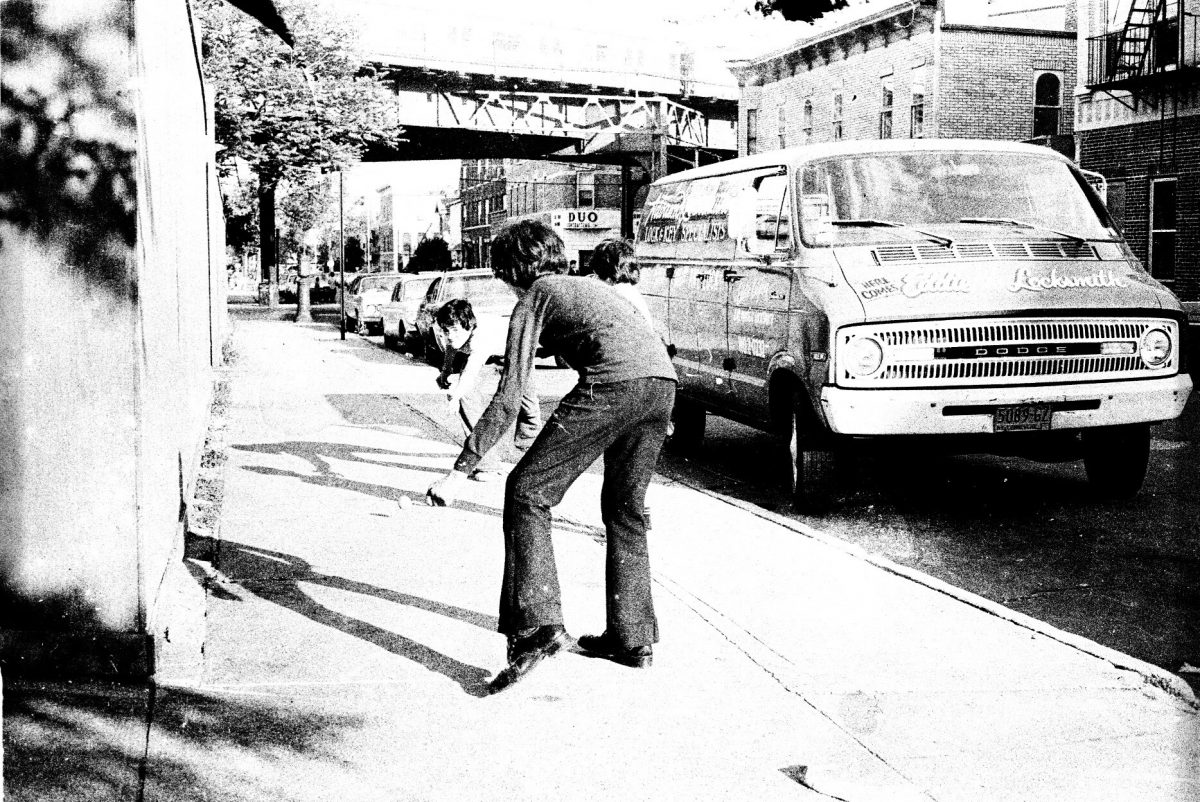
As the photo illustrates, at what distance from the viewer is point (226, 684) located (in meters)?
5.02

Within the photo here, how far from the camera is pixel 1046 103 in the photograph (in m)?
38.4

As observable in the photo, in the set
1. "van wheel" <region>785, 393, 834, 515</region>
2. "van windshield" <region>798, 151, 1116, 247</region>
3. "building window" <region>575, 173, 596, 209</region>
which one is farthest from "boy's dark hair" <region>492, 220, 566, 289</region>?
"building window" <region>575, 173, 596, 209</region>

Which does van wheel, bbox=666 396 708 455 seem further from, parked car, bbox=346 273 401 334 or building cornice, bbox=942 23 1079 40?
building cornice, bbox=942 23 1079 40

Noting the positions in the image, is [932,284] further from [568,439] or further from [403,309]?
[403,309]

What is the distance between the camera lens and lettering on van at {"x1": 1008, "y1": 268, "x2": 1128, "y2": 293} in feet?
27.9

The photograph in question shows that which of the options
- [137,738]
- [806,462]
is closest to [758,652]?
[137,738]

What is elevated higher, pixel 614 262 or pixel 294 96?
pixel 294 96

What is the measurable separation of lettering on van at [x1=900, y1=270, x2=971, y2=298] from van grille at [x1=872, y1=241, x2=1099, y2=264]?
6.7 inches

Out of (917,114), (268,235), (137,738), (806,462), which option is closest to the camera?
(137,738)

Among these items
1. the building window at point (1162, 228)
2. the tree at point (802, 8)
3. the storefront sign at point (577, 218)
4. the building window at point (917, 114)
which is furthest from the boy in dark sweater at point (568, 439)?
the storefront sign at point (577, 218)

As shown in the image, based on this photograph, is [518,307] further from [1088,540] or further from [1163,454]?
[1163,454]

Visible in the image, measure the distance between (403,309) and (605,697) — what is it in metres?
25.0

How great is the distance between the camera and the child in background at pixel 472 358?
7555 mm

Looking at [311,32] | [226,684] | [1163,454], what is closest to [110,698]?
[226,684]
